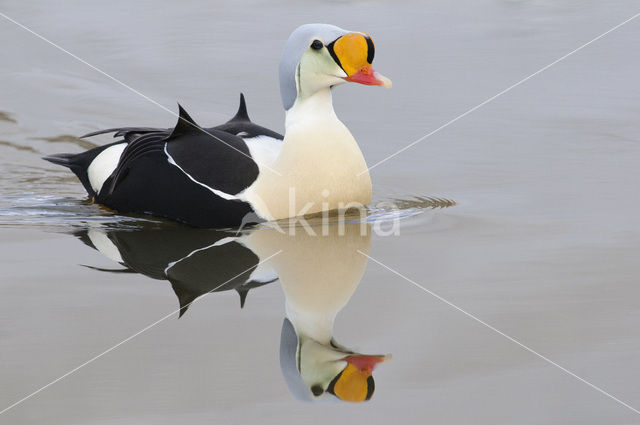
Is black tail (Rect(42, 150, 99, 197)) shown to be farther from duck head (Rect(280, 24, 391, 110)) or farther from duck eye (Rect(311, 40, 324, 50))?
duck eye (Rect(311, 40, 324, 50))

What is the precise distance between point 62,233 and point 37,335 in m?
1.40

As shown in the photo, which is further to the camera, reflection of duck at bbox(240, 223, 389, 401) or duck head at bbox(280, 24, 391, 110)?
duck head at bbox(280, 24, 391, 110)

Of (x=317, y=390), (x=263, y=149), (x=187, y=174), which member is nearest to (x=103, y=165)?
(x=187, y=174)

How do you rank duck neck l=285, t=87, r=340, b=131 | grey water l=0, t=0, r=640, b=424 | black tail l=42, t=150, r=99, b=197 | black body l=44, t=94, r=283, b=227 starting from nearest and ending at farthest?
grey water l=0, t=0, r=640, b=424
black body l=44, t=94, r=283, b=227
duck neck l=285, t=87, r=340, b=131
black tail l=42, t=150, r=99, b=197

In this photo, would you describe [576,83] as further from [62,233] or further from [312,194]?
[62,233]

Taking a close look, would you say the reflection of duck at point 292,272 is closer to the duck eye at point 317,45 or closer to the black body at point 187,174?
the black body at point 187,174

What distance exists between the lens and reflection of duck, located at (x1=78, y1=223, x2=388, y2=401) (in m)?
3.13

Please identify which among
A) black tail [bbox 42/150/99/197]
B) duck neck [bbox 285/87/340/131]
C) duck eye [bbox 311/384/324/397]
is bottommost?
duck eye [bbox 311/384/324/397]

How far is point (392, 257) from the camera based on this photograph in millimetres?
4203

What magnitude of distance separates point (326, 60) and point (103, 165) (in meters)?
1.35

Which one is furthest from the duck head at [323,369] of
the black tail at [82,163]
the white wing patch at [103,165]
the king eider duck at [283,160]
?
the black tail at [82,163]

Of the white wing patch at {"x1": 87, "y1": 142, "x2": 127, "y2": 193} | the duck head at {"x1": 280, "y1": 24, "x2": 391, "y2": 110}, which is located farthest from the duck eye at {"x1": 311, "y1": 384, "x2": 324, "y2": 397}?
the white wing patch at {"x1": 87, "y1": 142, "x2": 127, "y2": 193}

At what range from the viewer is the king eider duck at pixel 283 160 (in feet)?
15.3

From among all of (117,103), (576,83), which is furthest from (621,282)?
(117,103)
